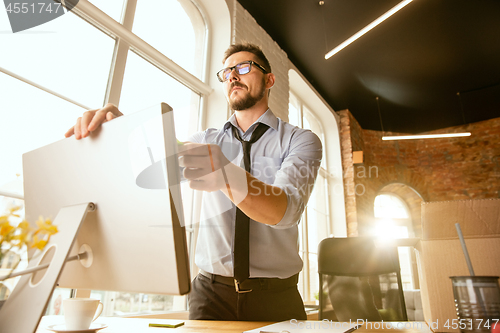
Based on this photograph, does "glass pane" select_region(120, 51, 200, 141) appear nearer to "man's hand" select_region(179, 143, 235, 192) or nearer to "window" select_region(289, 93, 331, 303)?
"man's hand" select_region(179, 143, 235, 192)

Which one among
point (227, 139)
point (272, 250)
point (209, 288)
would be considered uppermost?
point (227, 139)

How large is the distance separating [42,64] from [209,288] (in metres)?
1.48

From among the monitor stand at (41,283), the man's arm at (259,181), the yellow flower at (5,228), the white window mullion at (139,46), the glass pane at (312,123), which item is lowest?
the monitor stand at (41,283)

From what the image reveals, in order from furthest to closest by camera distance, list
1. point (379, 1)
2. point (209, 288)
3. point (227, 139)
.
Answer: point (379, 1) < point (227, 139) < point (209, 288)

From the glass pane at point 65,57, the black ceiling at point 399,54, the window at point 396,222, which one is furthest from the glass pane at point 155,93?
the window at point 396,222

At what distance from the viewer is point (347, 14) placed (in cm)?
378

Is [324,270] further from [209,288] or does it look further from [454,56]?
[454,56]

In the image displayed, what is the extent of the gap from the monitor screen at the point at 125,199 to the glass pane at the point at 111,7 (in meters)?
1.86

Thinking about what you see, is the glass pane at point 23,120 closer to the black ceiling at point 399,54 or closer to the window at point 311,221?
the black ceiling at point 399,54

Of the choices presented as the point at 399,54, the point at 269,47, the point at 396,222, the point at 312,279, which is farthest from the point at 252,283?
the point at 396,222

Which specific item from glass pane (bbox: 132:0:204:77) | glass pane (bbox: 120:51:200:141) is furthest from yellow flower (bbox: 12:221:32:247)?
glass pane (bbox: 132:0:204:77)

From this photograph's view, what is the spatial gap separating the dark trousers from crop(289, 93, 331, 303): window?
3210mm

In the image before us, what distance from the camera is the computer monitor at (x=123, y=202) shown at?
467 mm

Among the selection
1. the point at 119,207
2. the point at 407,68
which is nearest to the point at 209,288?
the point at 119,207
